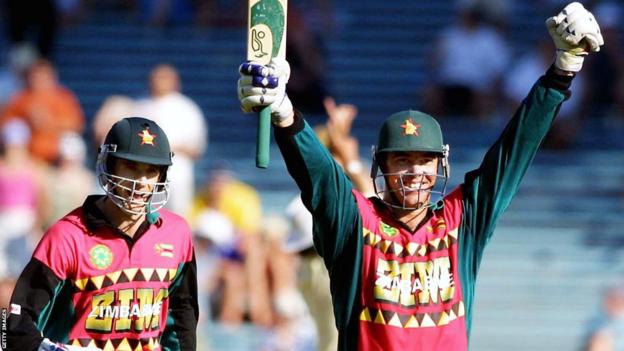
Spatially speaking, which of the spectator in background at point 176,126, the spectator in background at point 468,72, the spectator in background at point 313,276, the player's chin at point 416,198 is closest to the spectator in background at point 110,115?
the spectator in background at point 176,126

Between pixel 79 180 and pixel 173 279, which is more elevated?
pixel 79 180

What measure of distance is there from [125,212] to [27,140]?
23.4ft

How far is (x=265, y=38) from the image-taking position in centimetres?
629

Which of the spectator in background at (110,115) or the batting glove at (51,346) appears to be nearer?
the batting glove at (51,346)

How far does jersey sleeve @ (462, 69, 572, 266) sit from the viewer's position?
6.56m

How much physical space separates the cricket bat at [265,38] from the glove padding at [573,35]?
3.71 feet

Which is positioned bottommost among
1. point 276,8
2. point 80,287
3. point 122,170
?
point 80,287

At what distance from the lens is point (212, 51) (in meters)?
16.6

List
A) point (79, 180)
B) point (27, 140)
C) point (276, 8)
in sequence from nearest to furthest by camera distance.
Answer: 1. point (276, 8)
2. point (79, 180)
3. point (27, 140)

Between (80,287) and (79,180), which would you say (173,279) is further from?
(79,180)

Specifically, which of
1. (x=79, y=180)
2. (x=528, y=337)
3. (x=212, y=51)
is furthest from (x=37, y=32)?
(x=528, y=337)

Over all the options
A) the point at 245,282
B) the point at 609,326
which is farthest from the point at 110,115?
the point at 609,326

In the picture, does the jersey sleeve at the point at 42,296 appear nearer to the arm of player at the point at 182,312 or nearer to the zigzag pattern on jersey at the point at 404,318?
the arm of player at the point at 182,312

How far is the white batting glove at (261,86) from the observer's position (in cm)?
599
